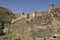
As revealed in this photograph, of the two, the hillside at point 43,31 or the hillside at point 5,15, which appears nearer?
the hillside at point 43,31

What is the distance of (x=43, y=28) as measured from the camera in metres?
16.0

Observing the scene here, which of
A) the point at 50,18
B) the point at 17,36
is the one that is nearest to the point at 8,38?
the point at 17,36

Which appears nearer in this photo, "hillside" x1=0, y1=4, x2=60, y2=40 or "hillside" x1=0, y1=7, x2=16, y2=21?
"hillside" x1=0, y1=4, x2=60, y2=40

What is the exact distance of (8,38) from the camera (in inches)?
656

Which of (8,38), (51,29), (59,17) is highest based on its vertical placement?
(59,17)

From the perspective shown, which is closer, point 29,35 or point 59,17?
point 29,35

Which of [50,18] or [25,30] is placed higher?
[50,18]

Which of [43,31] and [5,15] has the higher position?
[43,31]

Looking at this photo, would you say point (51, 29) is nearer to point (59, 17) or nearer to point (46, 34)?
point (46, 34)

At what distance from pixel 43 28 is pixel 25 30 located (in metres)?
1.85

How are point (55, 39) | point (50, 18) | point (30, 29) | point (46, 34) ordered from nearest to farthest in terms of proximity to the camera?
1. point (55, 39)
2. point (46, 34)
3. point (30, 29)
4. point (50, 18)

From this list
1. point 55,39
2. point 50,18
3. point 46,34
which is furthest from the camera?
point 50,18

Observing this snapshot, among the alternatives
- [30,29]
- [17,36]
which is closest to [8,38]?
[17,36]

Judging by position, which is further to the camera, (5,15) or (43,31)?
(5,15)
